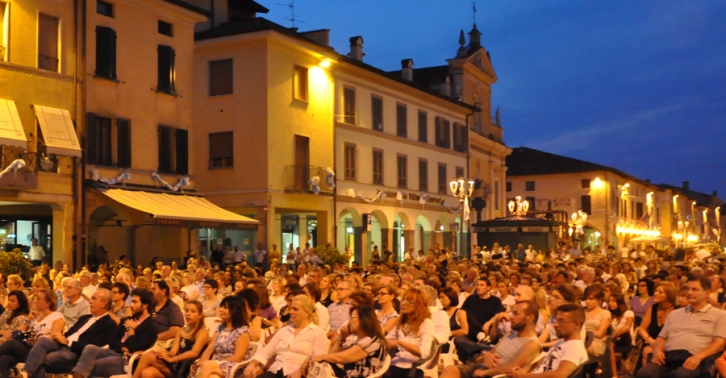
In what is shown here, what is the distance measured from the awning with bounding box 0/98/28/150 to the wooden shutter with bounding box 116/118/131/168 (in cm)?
369

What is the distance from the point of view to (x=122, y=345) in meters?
9.84

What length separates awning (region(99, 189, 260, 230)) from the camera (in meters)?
24.1

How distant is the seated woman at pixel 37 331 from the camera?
10398 millimetres

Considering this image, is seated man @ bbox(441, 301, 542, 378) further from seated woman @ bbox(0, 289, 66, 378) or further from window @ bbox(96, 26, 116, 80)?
window @ bbox(96, 26, 116, 80)

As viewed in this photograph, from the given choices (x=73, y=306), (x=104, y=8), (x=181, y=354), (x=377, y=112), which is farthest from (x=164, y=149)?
(x=181, y=354)

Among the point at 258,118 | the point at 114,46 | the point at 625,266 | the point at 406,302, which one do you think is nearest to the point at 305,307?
the point at 406,302

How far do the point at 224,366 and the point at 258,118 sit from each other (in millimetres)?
23269

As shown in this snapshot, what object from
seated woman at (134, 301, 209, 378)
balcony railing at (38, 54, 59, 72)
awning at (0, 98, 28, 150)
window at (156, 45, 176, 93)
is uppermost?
window at (156, 45, 176, 93)

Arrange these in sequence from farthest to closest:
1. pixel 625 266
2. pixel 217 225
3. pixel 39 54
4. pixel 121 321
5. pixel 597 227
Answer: pixel 597 227 < pixel 217 225 < pixel 39 54 < pixel 625 266 < pixel 121 321

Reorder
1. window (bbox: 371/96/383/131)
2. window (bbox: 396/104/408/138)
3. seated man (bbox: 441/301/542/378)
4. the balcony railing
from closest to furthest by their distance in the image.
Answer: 1. seated man (bbox: 441/301/542/378)
2. the balcony railing
3. window (bbox: 371/96/383/131)
4. window (bbox: 396/104/408/138)

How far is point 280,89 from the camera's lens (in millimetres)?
32219

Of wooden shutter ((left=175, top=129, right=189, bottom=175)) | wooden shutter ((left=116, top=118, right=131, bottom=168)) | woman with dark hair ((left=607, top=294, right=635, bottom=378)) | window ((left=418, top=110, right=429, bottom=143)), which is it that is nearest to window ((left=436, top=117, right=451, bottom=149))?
window ((left=418, top=110, right=429, bottom=143))

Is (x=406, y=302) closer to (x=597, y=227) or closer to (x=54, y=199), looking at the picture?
(x=54, y=199)

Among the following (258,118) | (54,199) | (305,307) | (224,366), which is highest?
(258,118)
